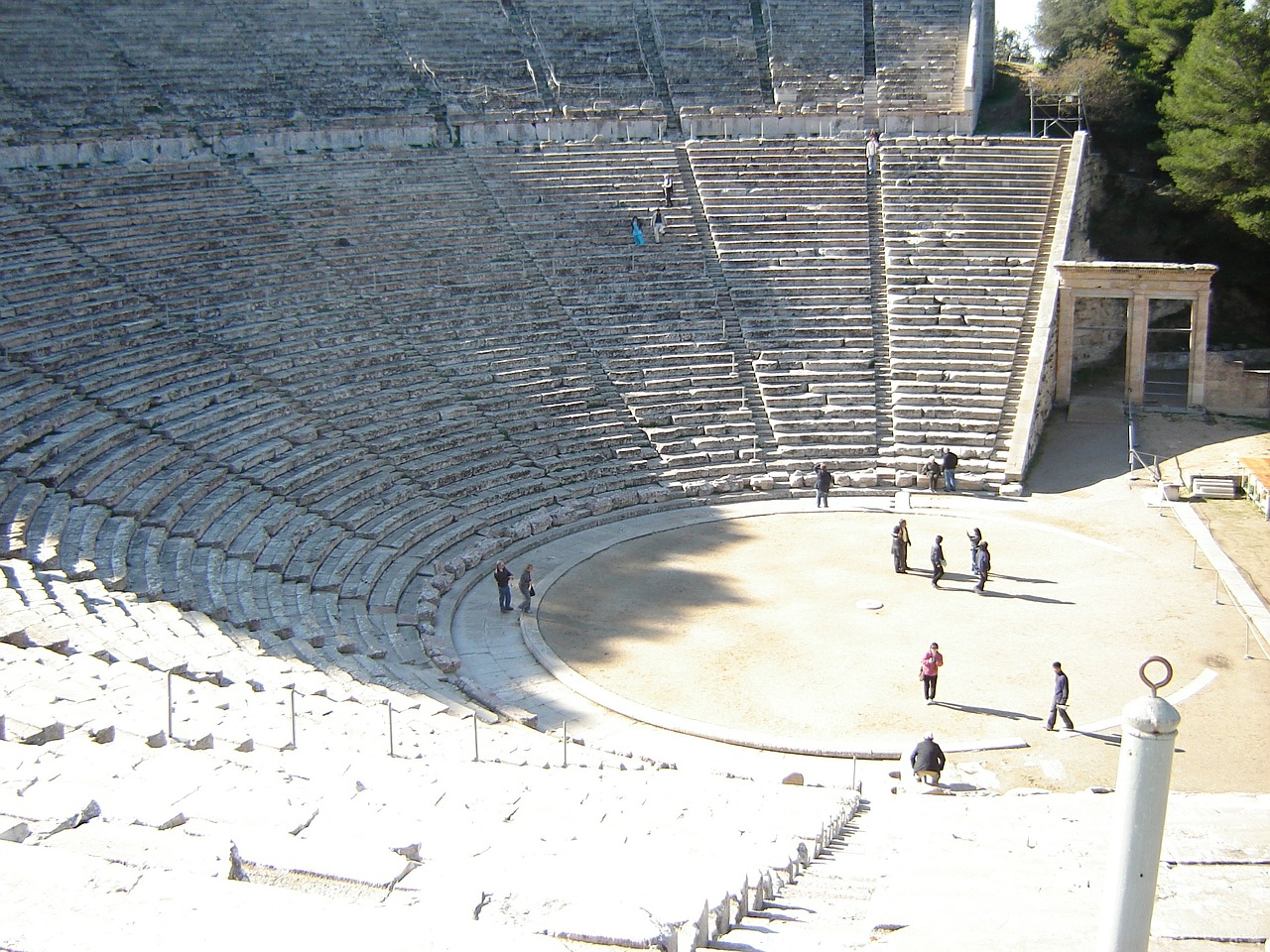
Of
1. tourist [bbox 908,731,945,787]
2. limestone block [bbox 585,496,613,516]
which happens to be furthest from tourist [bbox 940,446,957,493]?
tourist [bbox 908,731,945,787]

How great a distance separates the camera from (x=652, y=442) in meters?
22.8

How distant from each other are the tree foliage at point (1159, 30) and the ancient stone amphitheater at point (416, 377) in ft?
12.1

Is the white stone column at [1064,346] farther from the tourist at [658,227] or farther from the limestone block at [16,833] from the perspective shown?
the limestone block at [16,833]

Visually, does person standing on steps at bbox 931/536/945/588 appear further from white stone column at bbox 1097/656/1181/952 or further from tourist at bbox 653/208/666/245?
white stone column at bbox 1097/656/1181/952

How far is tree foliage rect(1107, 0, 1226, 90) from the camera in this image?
103 feet

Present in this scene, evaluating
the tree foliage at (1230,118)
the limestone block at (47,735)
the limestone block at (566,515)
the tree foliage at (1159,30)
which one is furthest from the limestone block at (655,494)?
the tree foliage at (1159,30)

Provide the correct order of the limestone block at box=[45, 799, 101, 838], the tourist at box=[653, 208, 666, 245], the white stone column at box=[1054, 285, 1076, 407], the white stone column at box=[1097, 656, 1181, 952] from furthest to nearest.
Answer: the tourist at box=[653, 208, 666, 245]
the white stone column at box=[1054, 285, 1076, 407]
the limestone block at box=[45, 799, 101, 838]
the white stone column at box=[1097, 656, 1181, 952]

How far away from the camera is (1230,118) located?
92.2 ft

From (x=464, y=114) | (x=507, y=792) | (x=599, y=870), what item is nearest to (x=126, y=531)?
(x=507, y=792)

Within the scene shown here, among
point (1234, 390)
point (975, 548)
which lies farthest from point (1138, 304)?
point (975, 548)

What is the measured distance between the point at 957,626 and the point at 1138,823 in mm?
11381

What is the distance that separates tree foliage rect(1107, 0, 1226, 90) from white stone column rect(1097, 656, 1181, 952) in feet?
98.7

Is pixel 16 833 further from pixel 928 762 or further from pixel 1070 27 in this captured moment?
pixel 1070 27

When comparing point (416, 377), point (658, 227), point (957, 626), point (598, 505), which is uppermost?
point (658, 227)
